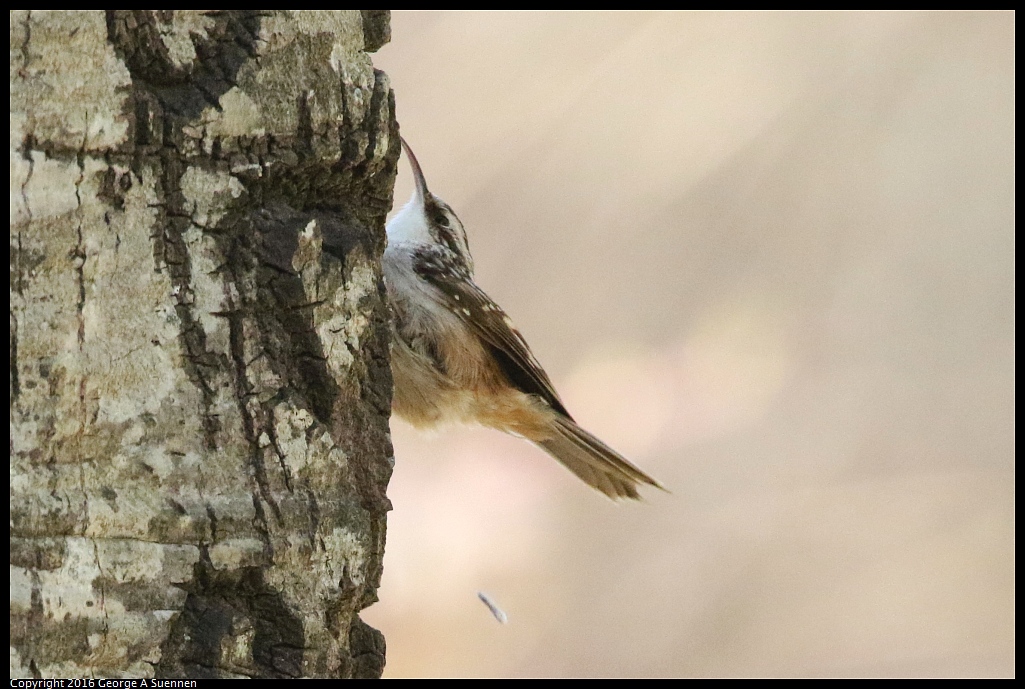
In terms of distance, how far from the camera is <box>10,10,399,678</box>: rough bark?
1914 mm

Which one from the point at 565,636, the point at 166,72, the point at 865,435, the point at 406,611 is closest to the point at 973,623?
the point at 865,435

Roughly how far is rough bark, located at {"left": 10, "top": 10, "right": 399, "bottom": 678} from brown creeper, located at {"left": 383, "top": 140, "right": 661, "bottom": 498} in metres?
1.53

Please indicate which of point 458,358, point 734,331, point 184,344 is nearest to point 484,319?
point 458,358

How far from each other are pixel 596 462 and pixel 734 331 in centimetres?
233

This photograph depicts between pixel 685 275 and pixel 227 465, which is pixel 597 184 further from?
pixel 227 465

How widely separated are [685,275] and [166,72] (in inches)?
175

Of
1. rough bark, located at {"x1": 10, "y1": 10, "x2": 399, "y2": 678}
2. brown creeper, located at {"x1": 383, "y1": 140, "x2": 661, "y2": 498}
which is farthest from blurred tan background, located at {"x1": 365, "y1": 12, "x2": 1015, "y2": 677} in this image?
rough bark, located at {"x1": 10, "y1": 10, "x2": 399, "y2": 678}

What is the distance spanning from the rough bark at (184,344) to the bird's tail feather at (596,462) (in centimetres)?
181

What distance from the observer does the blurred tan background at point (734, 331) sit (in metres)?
5.72

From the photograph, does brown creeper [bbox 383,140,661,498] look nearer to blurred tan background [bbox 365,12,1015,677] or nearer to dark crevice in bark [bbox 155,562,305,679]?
blurred tan background [bbox 365,12,1015,677]

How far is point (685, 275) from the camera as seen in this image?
618 cm

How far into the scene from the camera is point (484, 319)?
3836 mm

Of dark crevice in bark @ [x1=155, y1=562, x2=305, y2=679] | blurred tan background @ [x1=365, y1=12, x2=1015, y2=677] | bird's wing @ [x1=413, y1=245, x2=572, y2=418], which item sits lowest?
dark crevice in bark @ [x1=155, y1=562, x2=305, y2=679]

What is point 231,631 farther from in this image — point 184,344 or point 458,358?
point 458,358
